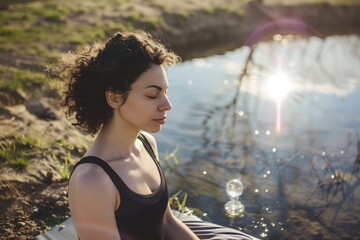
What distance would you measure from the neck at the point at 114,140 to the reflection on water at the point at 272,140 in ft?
8.84

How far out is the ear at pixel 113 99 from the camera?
8.01 ft

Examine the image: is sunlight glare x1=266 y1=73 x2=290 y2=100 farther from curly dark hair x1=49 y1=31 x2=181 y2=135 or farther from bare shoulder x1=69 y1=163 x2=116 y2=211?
bare shoulder x1=69 y1=163 x2=116 y2=211

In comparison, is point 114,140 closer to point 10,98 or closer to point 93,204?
point 93,204

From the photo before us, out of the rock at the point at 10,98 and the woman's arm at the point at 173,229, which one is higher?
the rock at the point at 10,98

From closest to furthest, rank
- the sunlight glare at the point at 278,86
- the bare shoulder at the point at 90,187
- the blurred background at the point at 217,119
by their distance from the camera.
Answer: the bare shoulder at the point at 90,187, the blurred background at the point at 217,119, the sunlight glare at the point at 278,86

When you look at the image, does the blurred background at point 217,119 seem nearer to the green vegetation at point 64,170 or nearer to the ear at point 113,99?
the green vegetation at point 64,170

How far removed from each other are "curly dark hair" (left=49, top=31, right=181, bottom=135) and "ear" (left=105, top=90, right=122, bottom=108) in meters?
0.03

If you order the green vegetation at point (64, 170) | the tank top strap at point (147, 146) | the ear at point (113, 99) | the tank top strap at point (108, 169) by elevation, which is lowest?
the green vegetation at point (64, 170)

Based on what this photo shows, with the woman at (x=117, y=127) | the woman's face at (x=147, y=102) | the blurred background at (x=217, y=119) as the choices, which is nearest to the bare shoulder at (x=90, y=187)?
the woman at (x=117, y=127)

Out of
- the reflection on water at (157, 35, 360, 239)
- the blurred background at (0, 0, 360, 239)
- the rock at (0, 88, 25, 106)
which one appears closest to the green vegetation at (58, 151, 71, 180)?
the blurred background at (0, 0, 360, 239)

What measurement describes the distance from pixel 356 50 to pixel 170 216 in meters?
12.3

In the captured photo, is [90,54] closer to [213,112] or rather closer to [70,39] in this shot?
[213,112]

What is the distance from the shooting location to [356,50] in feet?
45.3

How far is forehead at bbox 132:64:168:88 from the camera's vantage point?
2.45 meters
